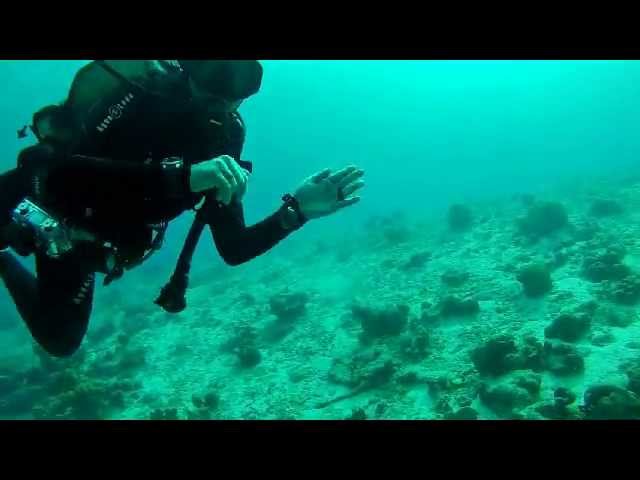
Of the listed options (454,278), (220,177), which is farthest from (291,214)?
(454,278)

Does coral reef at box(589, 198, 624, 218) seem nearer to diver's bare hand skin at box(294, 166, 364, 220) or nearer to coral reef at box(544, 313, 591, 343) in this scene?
coral reef at box(544, 313, 591, 343)

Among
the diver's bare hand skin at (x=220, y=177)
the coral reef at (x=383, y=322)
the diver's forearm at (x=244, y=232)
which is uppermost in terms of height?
the coral reef at (x=383, y=322)

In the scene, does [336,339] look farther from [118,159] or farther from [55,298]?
[118,159]

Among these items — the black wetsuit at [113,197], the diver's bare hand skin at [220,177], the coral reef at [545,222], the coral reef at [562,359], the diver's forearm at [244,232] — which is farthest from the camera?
the coral reef at [545,222]

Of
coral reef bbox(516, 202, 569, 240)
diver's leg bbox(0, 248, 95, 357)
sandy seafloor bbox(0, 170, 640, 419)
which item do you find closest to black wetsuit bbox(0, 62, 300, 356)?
diver's leg bbox(0, 248, 95, 357)

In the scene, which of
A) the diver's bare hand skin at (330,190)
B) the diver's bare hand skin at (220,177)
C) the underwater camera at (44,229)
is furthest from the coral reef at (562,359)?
the underwater camera at (44,229)

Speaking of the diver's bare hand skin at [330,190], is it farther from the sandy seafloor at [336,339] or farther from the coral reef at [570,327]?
the coral reef at [570,327]

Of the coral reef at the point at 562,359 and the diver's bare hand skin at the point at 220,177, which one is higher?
the coral reef at the point at 562,359

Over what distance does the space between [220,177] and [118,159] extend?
115cm

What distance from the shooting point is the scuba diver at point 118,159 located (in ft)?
11.0

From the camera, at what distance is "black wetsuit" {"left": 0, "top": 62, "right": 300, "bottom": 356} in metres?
2.94

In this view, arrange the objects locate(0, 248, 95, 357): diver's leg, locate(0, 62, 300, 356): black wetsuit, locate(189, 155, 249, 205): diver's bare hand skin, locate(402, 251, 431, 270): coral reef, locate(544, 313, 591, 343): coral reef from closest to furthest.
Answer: locate(189, 155, 249, 205): diver's bare hand skin < locate(0, 62, 300, 356): black wetsuit < locate(0, 248, 95, 357): diver's leg < locate(544, 313, 591, 343): coral reef < locate(402, 251, 431, 270): coral reef

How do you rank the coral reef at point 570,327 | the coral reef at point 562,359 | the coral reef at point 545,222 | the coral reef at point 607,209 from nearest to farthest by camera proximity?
the coral reef at point 562,359, the coral reef at point 570,327, the coral reef at point 545,222, the coral reef at point 607,209
